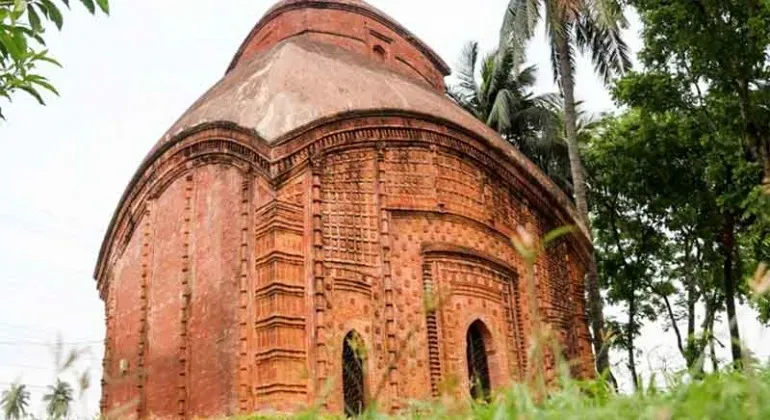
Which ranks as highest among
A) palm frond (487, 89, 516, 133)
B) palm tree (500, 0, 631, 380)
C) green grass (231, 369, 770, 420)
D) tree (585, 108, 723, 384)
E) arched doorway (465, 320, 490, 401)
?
palm frond (487, 89, 516, 133)

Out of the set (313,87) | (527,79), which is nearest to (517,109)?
(527,79)

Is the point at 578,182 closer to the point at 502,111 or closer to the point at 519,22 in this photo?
the point at 519,22

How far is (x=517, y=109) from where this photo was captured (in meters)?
20.2

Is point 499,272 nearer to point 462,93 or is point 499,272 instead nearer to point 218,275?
point 218,275

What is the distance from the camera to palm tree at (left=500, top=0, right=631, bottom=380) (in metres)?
12.6

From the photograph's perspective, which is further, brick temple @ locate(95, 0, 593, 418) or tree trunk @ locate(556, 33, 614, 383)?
tree trunk @ locate(556, 33, 614, 383)

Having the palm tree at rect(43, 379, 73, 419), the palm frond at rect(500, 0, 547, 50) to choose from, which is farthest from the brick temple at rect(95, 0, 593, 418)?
the palm tree at rect(43, 379, 73, 419)

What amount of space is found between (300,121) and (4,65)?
6.91 metres

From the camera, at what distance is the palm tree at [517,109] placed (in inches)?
741

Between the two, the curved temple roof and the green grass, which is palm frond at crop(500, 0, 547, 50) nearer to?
the curved temple roof

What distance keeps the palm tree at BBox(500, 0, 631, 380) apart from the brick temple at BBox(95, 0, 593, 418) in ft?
3.94

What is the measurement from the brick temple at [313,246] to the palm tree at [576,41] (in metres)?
1.20

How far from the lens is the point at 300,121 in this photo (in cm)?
923

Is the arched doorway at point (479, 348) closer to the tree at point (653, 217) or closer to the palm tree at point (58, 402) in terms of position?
the tree at point (653, 217)
